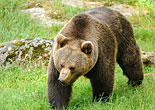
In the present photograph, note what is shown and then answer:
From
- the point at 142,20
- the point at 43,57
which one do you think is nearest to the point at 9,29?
the point at 43,57

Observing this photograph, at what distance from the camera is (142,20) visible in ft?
37.2

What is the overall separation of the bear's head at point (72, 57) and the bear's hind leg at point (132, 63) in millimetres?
1518

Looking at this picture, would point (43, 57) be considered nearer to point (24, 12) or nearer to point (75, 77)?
point (75, 77)

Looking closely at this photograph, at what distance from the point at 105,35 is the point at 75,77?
44.6 inches

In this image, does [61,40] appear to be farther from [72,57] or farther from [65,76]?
[65,76]

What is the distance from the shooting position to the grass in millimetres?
4812

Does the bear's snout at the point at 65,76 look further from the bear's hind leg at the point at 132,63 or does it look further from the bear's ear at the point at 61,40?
the bear's hind leg at the point at 132,63

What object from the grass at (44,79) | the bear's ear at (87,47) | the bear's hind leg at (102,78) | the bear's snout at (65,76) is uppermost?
the bear's ear at (87,47)

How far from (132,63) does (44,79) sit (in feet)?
6.88

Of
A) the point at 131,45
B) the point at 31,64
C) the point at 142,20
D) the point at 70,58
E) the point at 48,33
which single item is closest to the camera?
the point at 70,58

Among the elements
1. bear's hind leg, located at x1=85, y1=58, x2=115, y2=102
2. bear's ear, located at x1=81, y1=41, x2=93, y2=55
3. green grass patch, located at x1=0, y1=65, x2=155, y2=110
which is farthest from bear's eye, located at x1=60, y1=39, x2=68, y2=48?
green grass patch, located at x1=0, y1=65, x2=155, y2=110

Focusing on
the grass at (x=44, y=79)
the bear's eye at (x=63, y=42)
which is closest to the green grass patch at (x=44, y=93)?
the grass at (x=44, y=79)

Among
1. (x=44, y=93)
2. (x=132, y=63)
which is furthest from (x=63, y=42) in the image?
(x=132, y=63)

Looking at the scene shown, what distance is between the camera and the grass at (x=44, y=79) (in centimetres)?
481
